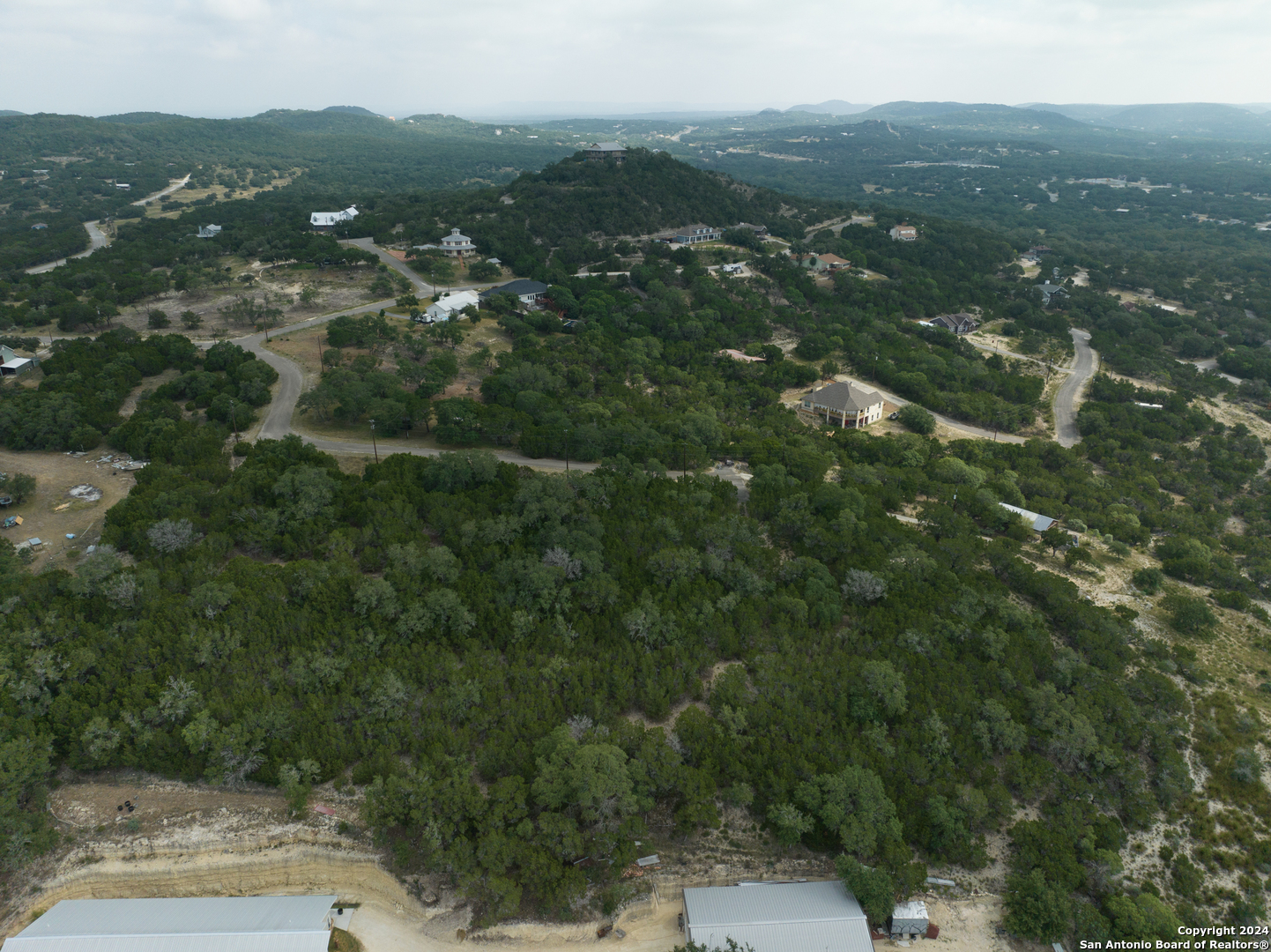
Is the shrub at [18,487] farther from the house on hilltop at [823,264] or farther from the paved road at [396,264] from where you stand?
the house on hilltop at [823,264]

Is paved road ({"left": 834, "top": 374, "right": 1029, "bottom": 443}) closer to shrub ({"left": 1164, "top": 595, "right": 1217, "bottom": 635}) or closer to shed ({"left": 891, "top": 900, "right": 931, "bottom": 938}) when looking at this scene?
shrub ({"left": 1164, "top": 595, "right": 1217, "bottom": 635})

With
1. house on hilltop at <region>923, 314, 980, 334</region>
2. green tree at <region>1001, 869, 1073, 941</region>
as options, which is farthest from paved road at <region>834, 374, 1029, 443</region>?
green tree at <region>1001, 869, 1073, 941</region>

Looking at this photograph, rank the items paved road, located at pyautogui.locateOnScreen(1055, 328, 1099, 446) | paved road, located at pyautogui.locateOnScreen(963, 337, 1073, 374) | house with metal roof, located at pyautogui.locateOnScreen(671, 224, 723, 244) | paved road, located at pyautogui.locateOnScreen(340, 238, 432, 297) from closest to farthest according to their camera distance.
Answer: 1. paved road, located at pyautogui.locateOnScreen(1055, 328, 1099, 446)
2. paved road, located at pyautogui.locateOnScreen(963, 337, 1073, 374)
3. paved road, located at pyautogui.locateOnScreen(340, 238, 432, 297)
4. house with metal roof, located at pyautogui.locateOnScreen(671, 224, 723, 244)

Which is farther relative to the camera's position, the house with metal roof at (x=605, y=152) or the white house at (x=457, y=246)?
the house with metal roof at (x=605, y=152)

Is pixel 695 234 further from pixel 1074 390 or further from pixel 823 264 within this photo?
pixel 1074 390

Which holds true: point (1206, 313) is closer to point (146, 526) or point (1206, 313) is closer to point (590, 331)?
point (590, 331)

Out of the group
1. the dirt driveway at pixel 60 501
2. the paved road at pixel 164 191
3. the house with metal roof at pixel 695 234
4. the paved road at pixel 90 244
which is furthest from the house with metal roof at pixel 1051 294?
the paved road at pixel 164 191
